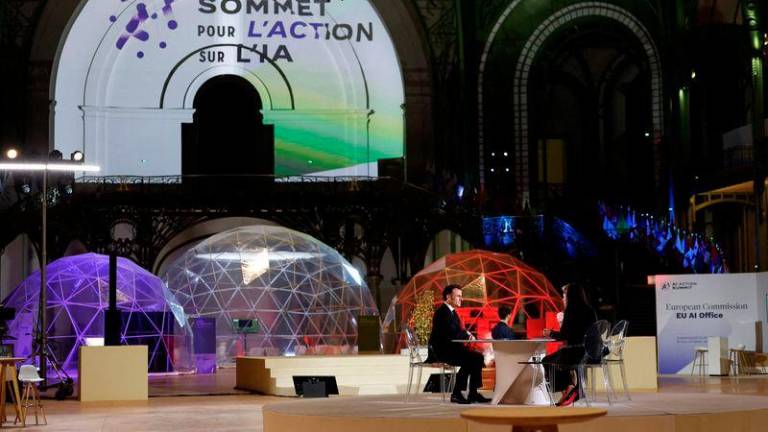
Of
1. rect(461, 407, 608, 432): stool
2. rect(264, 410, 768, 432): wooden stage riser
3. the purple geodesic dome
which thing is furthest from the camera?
the purple geodesic dome

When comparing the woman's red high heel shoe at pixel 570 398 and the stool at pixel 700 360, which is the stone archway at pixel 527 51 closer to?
the stool at pixel 700 360

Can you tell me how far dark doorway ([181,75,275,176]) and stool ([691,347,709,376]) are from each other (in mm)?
14794

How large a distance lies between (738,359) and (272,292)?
396 inches

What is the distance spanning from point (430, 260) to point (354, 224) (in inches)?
89.0

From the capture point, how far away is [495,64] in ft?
110

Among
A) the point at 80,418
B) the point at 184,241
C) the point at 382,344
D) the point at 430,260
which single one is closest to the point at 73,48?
the point at 184,241

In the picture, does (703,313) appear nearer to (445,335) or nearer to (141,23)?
(445,335)

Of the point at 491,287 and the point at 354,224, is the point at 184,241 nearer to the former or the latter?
the point at 354,224

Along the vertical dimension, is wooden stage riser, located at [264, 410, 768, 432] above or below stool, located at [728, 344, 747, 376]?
above

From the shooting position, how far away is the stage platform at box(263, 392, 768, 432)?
32.0 ft

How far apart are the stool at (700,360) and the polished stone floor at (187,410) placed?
1890 mm

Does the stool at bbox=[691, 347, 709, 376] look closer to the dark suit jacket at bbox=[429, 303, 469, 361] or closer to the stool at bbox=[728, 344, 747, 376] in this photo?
the stool at bbox=[728, 344, 747, 376]

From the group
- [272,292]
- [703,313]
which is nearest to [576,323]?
[703,313]

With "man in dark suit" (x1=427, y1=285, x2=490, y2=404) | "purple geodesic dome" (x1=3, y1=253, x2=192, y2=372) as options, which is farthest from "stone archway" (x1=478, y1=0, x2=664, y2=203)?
"man in dark suit" (x1=427, y1=285, x2=490, y2=404)
